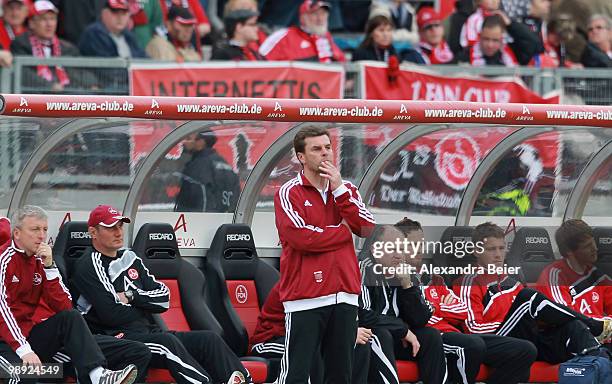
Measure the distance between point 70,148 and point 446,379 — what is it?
287cm

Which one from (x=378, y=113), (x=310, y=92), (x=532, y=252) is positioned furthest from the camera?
(x=310, y=92)

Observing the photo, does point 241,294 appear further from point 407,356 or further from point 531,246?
point 531,246

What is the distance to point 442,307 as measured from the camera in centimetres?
1063

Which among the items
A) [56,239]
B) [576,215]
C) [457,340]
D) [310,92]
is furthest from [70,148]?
[310,92]

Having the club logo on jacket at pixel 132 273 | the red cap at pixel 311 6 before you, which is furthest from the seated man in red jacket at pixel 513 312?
the red cap at pixel 311 6

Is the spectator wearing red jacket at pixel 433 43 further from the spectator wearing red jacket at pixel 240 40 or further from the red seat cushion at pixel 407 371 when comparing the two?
the red seat cushion at pixel 407 371

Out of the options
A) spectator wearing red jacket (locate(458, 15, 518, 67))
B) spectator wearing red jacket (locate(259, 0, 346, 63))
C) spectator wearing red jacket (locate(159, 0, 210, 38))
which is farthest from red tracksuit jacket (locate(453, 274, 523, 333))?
spectator wearing red jacket (locate(159, 0, 210, 38))

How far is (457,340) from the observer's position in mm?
10359

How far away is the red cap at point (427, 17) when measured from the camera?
55.2ft

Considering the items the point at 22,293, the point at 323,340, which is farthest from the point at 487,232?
the point at 22,293

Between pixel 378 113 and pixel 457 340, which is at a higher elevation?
pixel 378 113

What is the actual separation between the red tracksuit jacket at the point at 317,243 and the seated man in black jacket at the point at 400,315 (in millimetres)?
1081

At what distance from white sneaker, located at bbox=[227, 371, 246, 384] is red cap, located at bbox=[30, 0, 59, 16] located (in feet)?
19.0

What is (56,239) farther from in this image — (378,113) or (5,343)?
(378,113)
